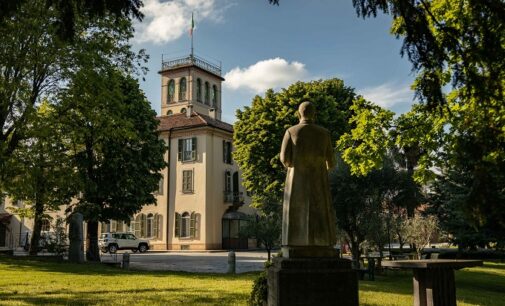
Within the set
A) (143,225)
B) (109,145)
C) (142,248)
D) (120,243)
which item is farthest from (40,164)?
(143,225)

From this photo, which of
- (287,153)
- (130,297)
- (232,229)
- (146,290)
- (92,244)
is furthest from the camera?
(232,229)

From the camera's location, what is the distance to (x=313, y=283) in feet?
22.2

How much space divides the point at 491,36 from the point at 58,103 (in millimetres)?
18896

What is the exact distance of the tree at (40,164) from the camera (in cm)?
1869

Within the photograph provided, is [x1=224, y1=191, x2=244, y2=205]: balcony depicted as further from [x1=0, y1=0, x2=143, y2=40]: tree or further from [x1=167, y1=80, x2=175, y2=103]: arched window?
[x1=0, y1=0, x2=143, y2=40]: tree

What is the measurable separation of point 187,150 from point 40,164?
71.6ft

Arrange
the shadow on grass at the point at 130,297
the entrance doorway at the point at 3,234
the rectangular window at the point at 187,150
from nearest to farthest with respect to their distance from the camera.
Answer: the shadow on grass at the point at 130,297
the rectangular window at the point at 187,150
the entrance doorway at the point at 3,234

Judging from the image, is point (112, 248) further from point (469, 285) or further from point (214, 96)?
point (214, 96)

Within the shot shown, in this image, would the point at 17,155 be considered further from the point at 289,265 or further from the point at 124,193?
the point at 289,265

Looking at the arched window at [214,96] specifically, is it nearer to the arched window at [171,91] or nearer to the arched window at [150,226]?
the arched window at [171,91]

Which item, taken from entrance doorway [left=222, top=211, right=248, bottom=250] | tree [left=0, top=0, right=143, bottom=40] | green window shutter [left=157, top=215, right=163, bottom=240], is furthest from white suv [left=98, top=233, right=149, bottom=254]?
tree [left=0, top=0, right=143, bottom=40]

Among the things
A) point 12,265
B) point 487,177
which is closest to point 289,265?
point 487,177

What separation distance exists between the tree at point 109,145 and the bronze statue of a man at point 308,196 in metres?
14.3

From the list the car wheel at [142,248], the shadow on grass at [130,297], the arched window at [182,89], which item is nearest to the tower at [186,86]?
the arched window at [182,89]
